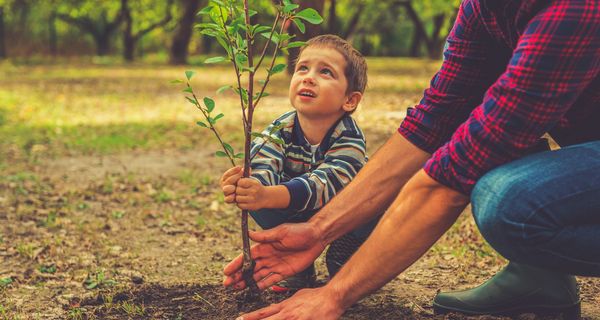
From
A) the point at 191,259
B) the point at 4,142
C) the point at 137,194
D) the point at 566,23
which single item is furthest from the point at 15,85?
the point at 566,23

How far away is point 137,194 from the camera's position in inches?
207

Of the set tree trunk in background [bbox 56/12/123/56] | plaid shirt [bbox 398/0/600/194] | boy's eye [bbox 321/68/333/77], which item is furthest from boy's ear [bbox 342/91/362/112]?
tree trunk in background [bbox 56/12/123/56]

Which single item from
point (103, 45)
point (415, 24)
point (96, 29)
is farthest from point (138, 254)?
point (96, 29)

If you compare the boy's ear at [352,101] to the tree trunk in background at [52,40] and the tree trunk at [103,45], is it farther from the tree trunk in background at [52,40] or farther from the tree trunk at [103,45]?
the tree trunk at [103,45]

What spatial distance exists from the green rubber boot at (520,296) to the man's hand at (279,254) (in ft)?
1.72

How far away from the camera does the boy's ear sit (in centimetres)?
289

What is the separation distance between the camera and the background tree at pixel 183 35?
83.7ft

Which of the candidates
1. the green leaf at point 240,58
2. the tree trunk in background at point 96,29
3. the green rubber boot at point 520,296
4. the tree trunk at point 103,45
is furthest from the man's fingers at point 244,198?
the tree trunk at point 103,45

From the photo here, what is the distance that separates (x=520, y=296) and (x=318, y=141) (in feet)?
3.13

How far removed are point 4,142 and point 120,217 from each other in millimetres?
3581

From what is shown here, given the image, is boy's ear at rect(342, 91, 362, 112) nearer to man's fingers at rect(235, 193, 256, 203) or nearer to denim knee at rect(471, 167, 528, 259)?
man's fingers at rect(235, 193, 256, 203)

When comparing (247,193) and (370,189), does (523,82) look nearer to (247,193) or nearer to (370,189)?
(370,189)

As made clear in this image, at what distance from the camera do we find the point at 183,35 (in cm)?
2570

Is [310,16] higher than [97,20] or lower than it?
higher
